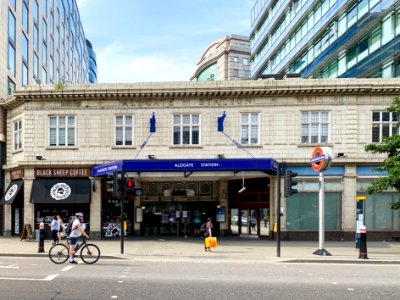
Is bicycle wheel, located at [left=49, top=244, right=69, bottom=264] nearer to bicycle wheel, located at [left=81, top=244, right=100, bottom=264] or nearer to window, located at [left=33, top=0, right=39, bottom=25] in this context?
bicycle wheel, located at [left=81, top=244, right=100, bottom=264]

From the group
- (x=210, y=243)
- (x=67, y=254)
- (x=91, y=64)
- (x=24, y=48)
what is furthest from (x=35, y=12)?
(x=91, y=64)

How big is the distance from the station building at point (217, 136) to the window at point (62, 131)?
0.05 meters

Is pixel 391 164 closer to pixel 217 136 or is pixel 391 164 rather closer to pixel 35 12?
pixel 217 136

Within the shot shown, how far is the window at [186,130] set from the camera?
24.6 meters

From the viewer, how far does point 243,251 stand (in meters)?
19.0

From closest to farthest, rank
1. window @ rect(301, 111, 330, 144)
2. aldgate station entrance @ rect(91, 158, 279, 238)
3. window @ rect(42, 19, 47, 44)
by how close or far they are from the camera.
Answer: window @ rect(301, 111, 330, 144) → aldgate station entrance @ rect(91, 158, 279, 238) → window @ rect(42, 19, 47, 44)

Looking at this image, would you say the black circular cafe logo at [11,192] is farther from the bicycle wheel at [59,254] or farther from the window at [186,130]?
the bicycle wheel at [59,254]

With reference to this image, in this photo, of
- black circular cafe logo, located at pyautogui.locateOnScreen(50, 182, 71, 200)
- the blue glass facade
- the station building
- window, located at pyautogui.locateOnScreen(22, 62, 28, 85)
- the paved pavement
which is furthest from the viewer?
the blue glass facade

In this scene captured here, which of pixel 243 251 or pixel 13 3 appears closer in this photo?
pixel 243 251

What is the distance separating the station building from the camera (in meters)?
24.0

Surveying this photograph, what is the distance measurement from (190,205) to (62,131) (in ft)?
28.9

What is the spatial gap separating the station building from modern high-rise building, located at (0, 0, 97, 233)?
3412mm

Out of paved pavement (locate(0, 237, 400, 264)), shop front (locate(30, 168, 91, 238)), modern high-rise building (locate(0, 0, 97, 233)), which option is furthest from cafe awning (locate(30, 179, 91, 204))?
modern high-rise building (locate(0, 0, 97, 233))

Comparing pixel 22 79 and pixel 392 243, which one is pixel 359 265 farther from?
pixel 22 79
